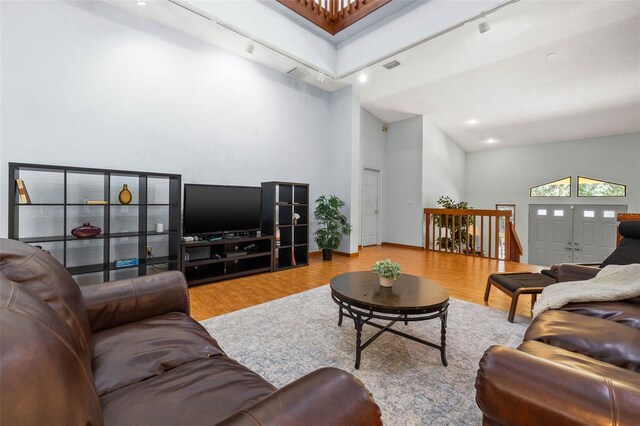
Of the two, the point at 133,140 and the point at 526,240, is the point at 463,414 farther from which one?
the point at 526,240

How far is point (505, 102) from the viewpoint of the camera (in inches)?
232

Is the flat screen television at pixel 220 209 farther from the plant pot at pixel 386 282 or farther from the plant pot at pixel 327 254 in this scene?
the plant pot at pixel 386 282

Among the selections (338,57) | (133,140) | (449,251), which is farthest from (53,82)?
(449,251)

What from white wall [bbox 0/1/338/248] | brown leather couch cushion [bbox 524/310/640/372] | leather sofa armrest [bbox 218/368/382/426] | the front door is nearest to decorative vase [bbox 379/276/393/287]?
brown leather couch cushion [bbox 524/310/640/372]

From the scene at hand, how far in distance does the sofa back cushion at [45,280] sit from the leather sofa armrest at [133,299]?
0.93ft

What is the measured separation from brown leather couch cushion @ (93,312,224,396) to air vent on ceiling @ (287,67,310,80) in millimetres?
4608

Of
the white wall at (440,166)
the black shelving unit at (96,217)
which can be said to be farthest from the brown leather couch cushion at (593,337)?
the white wall at (440,166)

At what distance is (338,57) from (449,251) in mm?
4503

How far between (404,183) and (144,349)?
6.53 m

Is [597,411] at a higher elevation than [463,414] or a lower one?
higher

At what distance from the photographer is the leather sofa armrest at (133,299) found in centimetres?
140

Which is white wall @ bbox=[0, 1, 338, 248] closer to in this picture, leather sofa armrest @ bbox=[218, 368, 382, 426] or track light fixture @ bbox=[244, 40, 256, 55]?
track light fixture @ bbox=[244, 40, 256, 55]

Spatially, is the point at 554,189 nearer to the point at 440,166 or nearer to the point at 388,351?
the point at 440,166

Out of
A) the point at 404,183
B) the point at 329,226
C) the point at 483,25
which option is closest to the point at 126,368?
the point at 329,226
